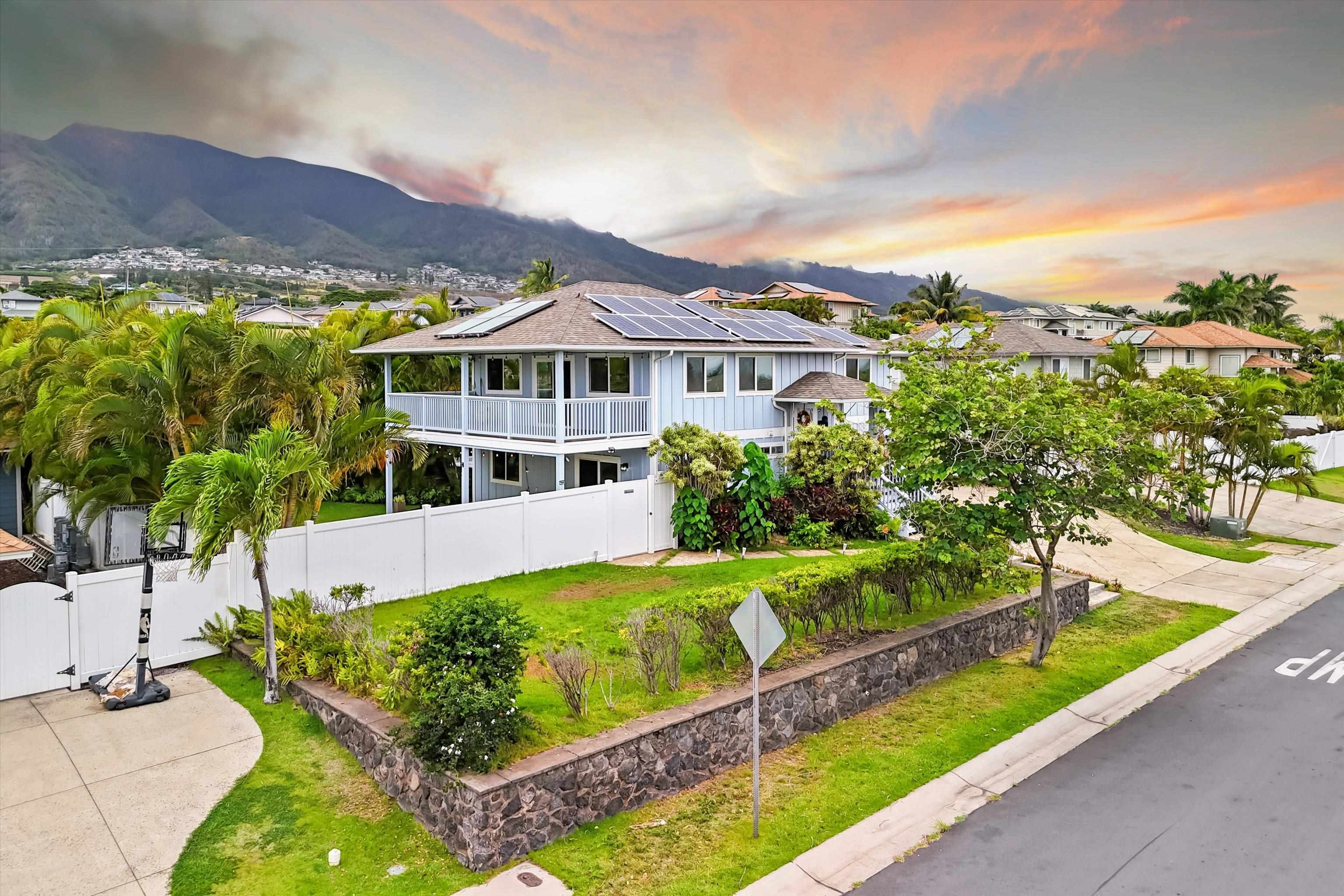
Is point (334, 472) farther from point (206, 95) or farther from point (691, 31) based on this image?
point (206, 95)

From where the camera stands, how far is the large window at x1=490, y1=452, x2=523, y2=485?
23.7 metres

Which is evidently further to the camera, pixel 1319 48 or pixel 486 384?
pixel 1319 48

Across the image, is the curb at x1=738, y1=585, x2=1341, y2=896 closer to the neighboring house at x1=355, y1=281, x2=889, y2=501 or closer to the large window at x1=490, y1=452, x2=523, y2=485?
the neighboring house at x1=355, y1=281, x2=889, y2=501

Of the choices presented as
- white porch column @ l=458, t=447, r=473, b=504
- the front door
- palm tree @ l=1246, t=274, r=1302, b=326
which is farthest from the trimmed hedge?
palm tree @ l=1246, t=274, r=1302, b=326

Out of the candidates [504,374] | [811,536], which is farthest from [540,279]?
[811,536]

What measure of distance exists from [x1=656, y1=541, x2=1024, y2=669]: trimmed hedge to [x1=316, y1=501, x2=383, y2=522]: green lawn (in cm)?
1303

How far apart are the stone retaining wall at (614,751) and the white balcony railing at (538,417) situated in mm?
9857

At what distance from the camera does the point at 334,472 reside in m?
15.2

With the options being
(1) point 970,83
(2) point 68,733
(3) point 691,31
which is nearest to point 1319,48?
(1) point 970,83

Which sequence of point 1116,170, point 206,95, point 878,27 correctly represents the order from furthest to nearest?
point 206,95
point 1116,170
point 878,27

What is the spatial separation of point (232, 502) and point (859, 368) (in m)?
21.1

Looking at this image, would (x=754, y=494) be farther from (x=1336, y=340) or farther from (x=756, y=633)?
(x=1336, y=340)

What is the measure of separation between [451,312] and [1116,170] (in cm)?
2842

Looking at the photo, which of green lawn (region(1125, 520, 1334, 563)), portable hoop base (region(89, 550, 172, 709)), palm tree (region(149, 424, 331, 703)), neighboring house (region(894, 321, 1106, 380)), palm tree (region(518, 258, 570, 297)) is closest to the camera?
palm tree (region(149, 424, 331, 703))
